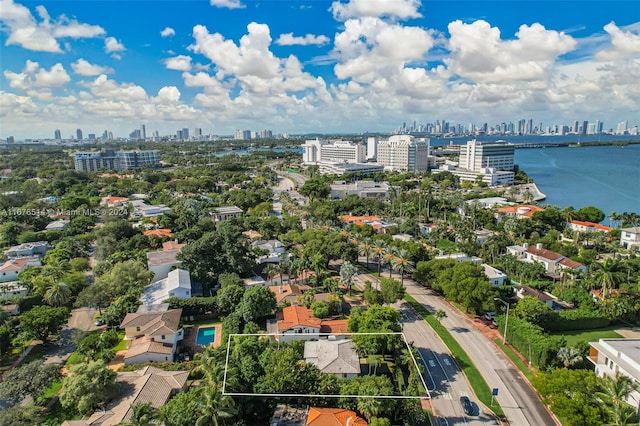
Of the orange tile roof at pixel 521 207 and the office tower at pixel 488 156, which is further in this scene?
the office tower at pixel 488 156

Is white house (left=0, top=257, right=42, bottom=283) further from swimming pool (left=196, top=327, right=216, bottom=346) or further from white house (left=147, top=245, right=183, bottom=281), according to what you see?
swimming pool (left=196, top=327, right=216, bottom=346)

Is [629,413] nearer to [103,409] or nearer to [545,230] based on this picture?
[103,409]

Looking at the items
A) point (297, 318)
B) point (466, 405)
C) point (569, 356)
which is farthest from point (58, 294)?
point (569, 356)

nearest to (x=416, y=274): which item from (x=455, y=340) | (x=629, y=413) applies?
(x=455, y=340)

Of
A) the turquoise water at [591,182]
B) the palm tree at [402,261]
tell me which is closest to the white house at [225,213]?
the palm tree at [402,261]

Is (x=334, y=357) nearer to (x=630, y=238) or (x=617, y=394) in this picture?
(x=617, y=394)

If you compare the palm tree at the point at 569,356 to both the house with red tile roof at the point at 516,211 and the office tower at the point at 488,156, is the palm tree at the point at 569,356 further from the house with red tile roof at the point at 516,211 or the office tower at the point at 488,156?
the office tower at the point at 488,156
